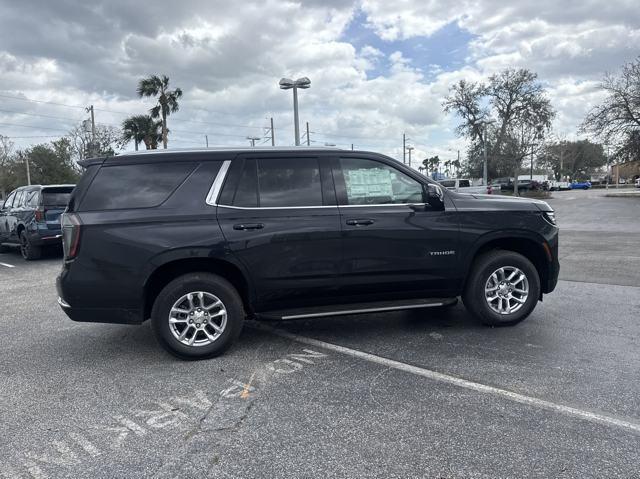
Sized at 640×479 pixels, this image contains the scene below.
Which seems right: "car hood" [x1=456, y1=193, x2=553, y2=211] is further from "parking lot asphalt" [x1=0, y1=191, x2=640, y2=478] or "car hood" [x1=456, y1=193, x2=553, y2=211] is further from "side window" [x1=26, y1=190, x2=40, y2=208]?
"side window" [x1=26, y1=190, x2=40, y2=208]

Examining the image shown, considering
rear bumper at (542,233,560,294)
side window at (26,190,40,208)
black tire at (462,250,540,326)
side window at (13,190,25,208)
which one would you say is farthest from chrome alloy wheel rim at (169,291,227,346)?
side window at (13,190,25,208)

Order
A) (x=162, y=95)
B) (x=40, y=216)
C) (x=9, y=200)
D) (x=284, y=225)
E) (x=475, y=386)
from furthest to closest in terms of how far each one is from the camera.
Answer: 1. (x=162, y=95)
2. (x=9, y=200)
3. (x=40, y=216)
4. (x=284, y=225)
5. (x=475, y=386)

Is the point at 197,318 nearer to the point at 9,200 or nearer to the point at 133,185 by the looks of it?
the point at 133,185

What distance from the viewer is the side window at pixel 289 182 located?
14.9 feet

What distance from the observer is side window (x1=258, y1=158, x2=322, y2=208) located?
4547 mm

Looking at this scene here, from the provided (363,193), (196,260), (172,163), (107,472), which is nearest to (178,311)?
(196,260)

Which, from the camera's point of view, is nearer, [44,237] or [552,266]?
[552,266]

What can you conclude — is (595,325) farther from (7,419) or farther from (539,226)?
(7,419)

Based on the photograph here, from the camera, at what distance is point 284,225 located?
14.6ft

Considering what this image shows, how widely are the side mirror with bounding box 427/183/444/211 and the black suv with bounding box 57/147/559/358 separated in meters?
0.01

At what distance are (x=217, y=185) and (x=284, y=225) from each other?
720mm

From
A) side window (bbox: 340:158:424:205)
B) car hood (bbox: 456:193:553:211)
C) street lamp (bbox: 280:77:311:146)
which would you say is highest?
street lamp (bbox: 280:77:311:146)

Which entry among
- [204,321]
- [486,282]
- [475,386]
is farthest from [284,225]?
[486,282]

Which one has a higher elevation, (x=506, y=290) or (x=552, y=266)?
(x=552, y=266)
